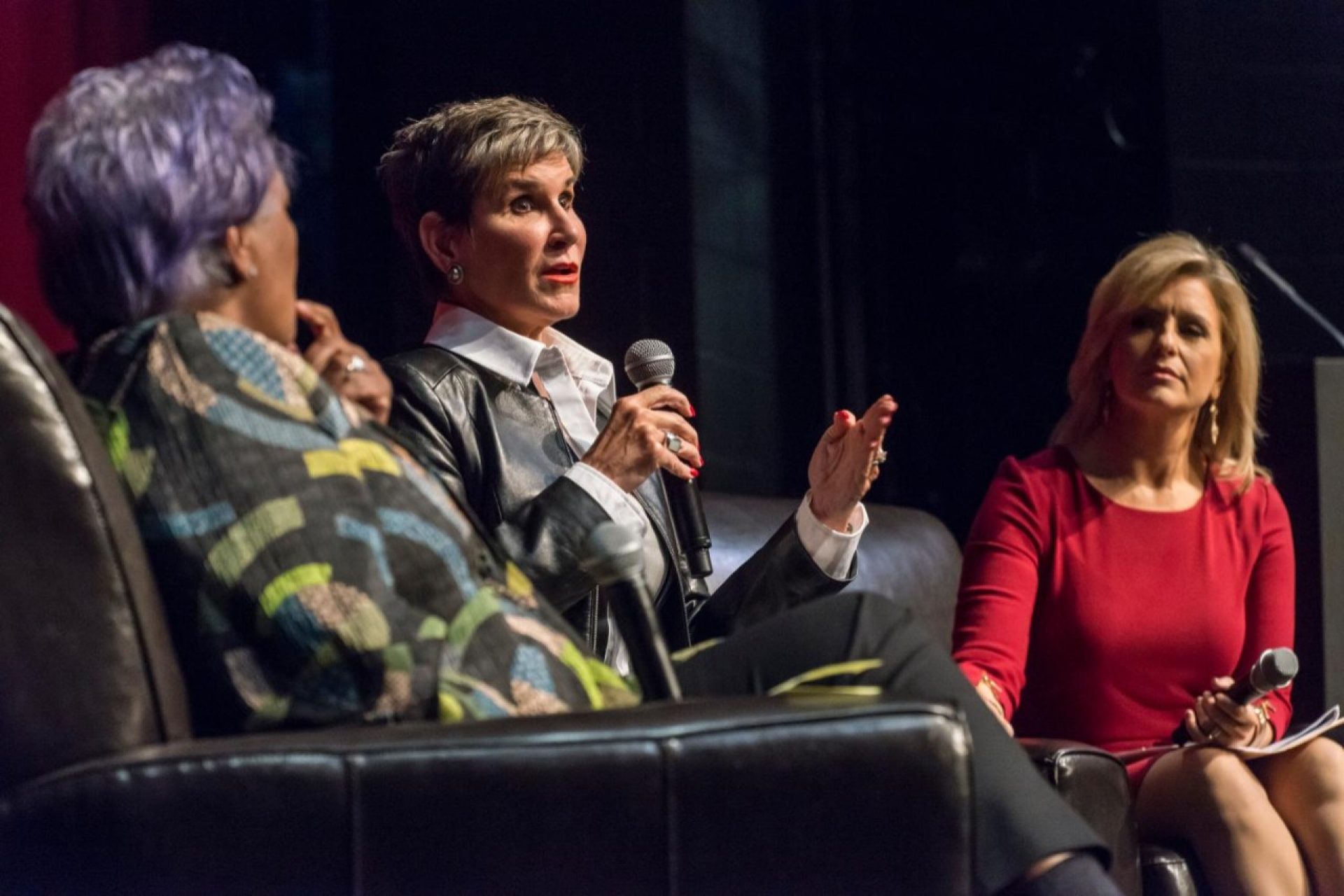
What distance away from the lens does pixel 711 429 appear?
3439 millimetres

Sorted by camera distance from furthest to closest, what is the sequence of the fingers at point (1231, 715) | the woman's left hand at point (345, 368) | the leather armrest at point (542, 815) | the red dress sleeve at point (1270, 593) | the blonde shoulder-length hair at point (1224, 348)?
the blonde shoulder-length hair at point (1224, 348)
the red dress sleeve at point (1270, 593)
the fingers at point (1231, 715)
the woman's left hand at point (345, 368)
the leather armrest at point (542, 815)

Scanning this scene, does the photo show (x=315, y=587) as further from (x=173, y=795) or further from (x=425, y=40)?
(x=425, y=40)

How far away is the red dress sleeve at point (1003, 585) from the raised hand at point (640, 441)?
0.70 metres

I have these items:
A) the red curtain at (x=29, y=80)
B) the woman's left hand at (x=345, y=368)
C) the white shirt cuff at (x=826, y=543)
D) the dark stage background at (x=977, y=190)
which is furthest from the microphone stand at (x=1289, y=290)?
the woman's left hand at (x=345, y=368)

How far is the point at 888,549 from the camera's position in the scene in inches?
110

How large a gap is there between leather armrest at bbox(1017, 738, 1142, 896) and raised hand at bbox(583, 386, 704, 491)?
518 millimetres

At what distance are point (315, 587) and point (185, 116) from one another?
0.42 meters

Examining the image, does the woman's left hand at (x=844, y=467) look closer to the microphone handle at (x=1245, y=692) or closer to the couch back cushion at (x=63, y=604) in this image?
the microphone handle at (x=1245, y=692)

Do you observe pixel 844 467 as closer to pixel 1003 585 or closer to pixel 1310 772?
pixel 1003 585

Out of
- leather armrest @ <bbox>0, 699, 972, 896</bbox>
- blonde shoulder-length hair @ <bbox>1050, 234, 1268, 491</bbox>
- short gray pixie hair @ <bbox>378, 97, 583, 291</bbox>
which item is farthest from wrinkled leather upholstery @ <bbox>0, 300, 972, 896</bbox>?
blonde shoulder-length hair @ <bbox>1050, 234, 1268, 491</bbox>

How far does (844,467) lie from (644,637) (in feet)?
2.46

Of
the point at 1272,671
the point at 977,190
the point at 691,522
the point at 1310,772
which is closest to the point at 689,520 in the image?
the point at 691,522

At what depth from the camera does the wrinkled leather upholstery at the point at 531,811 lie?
1.19 m

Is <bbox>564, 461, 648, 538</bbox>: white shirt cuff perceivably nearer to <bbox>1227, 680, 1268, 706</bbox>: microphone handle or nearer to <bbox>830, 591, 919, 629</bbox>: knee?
<bbox>830, 591, 919, 629</bbox>: knee
